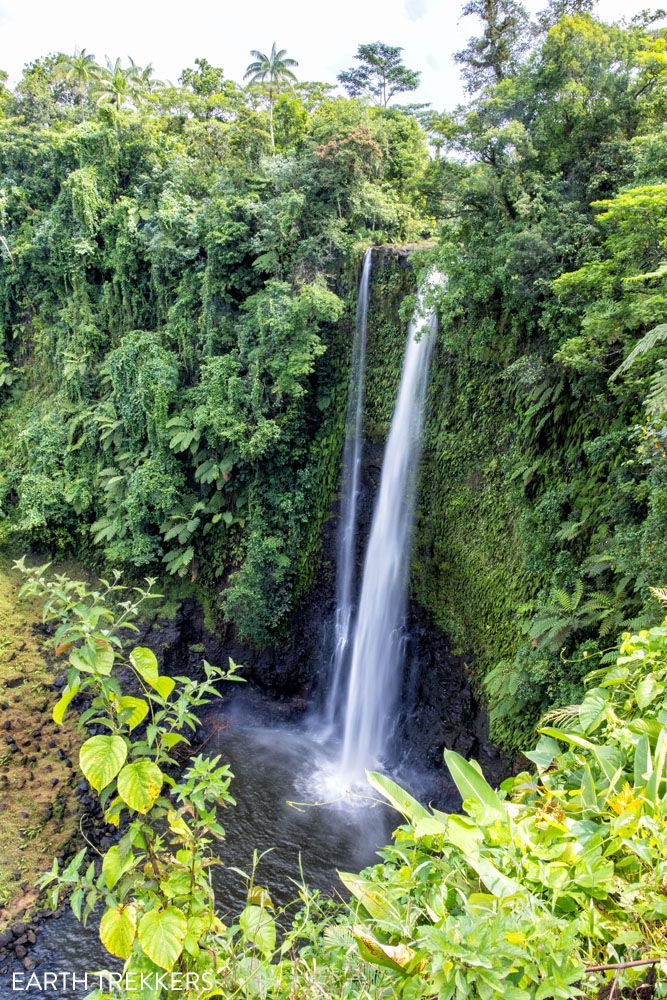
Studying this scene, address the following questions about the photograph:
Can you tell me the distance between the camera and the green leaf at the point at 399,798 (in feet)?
5.77

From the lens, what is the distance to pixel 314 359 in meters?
10.9

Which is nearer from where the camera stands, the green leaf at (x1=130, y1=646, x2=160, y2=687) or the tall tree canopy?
the green leaf at (x1=130, y1=646, x2=160, y2=687)

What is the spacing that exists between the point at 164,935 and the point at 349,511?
943 centimetres

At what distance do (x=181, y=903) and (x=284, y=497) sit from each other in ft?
32.1

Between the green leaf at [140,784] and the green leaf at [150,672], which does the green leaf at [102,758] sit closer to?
the green leaf at [140,784]

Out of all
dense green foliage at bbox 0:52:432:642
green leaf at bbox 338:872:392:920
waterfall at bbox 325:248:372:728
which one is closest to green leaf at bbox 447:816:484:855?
green leaf at bbox 338:872:392:920

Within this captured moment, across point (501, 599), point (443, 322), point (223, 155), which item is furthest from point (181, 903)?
point (223, 155)

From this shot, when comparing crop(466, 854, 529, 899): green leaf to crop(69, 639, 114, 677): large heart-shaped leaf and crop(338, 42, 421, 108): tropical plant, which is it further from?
crop(338, 42, 421, 108): tropical plant

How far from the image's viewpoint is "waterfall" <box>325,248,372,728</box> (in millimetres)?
10875

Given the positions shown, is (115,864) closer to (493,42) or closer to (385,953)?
(385,953)

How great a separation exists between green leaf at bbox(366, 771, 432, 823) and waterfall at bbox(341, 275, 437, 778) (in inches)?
314

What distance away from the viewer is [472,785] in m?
1.88

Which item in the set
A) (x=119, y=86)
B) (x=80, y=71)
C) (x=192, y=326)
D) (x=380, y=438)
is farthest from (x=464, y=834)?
(x=80, y=71)

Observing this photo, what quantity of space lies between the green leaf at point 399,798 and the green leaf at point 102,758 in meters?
0.79
